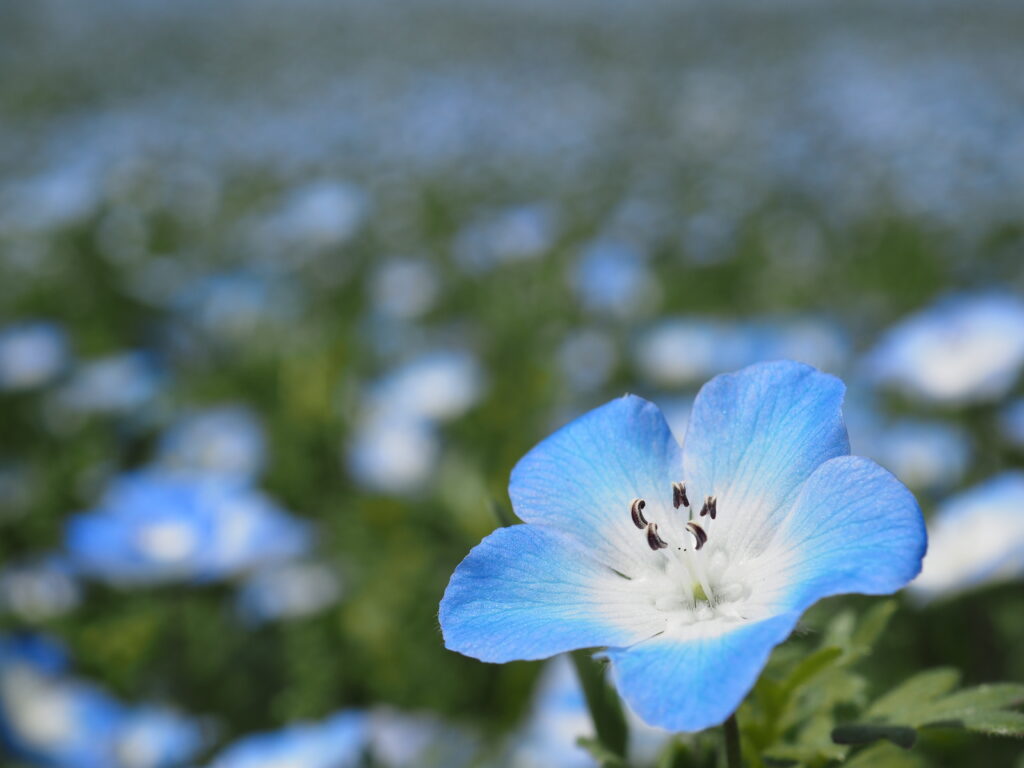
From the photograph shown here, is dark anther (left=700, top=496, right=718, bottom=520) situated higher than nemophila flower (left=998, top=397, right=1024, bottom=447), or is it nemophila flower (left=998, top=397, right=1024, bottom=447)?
nemophila flower (left=998, top=397, right=1024, bottom=447)

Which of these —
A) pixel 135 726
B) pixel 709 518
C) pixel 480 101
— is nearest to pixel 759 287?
pixel 135 726

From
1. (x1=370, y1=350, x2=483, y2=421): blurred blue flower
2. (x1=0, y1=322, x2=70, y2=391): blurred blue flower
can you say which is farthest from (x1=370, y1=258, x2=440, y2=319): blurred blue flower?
(x1=0, y1=322, x2=70, y2=391): blurred blue flower

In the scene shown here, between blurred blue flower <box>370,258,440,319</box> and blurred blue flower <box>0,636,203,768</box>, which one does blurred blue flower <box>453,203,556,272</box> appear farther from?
blurred blue flower <box>0,636,203,768</box>

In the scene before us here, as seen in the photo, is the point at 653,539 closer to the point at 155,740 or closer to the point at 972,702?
the point at 972,702

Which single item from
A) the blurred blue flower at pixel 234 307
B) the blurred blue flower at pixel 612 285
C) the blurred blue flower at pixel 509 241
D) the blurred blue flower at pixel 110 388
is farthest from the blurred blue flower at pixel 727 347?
the blurred blue flower at pixel 110 388

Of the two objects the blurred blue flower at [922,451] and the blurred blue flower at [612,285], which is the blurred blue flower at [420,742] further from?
the blurred blue flower at [612,285]
